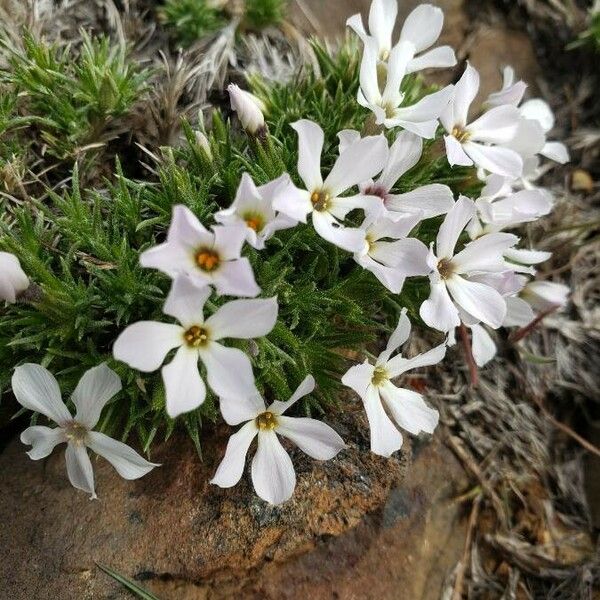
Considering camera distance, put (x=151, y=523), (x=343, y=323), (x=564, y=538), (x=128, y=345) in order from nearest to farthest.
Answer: (x=128, y=345) < (x=151, y=523) < (x=343, y=323) < (x=564, y=538)

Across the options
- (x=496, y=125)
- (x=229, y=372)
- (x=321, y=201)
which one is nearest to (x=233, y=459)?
(x=229, y=372)

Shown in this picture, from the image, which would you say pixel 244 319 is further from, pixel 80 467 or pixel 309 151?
pixel 80 467

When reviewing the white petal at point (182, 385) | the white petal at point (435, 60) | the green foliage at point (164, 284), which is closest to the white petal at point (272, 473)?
the green foliage at point (164, 284)

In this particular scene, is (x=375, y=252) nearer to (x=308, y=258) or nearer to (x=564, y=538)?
(x=308, y=258)

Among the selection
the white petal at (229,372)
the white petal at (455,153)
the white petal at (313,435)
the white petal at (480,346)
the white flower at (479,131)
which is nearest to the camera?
the white petal at (229,372)

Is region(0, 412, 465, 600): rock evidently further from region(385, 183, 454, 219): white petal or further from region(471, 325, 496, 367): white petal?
region(385, 183, 454, 219): white petal

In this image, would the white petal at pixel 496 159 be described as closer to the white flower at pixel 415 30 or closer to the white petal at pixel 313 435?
the white flower at pixel 415 30

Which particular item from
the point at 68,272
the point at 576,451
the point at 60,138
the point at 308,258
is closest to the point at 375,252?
the point at 308,258
